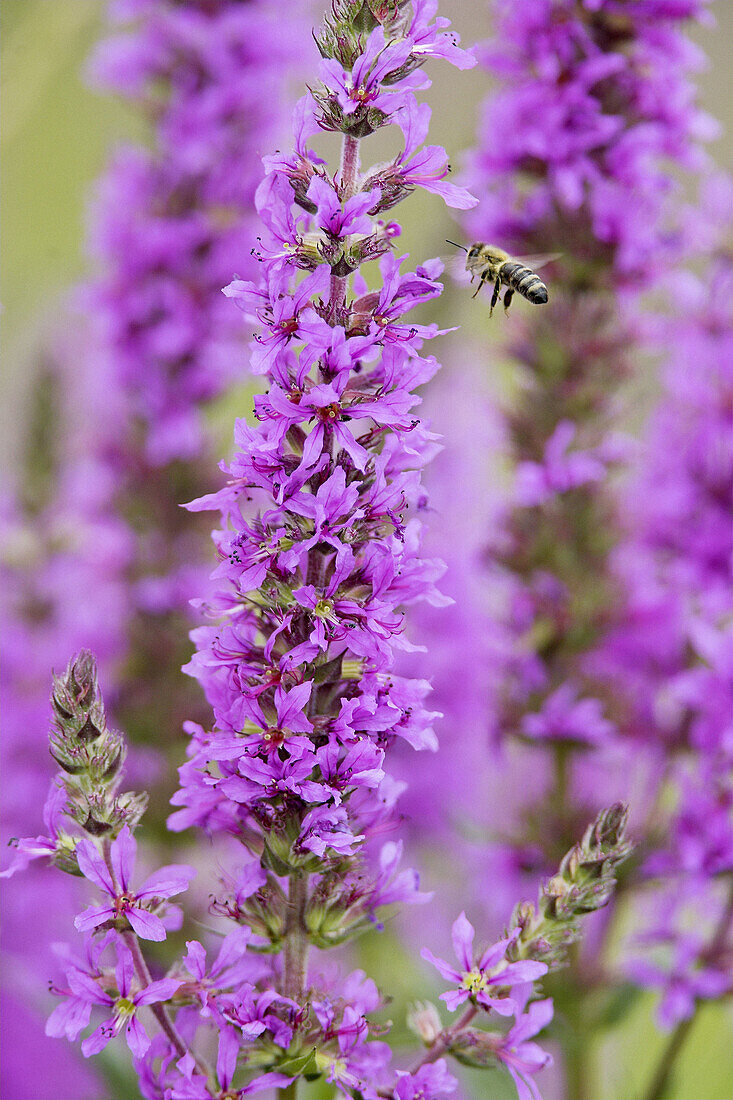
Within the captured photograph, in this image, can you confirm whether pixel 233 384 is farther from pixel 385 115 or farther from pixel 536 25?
pixel 385 115

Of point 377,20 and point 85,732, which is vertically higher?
point 377,20

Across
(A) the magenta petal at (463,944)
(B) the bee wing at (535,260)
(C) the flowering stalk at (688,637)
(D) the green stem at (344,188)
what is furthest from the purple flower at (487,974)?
(B) the bee wing at (535,260)

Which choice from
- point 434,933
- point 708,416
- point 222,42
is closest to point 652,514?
point 708,416

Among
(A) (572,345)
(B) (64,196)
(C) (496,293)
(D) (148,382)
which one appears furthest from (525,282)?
(B) (64,196)

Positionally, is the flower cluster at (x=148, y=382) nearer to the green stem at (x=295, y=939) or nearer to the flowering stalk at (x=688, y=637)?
the flowering stalk at (x=688, y=637)

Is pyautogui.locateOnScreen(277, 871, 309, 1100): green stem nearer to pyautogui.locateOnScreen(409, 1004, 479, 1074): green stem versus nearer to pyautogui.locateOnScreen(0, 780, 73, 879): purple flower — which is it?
pyautogui.locateOnScreen(409, 1004, 479, 1074): green stem

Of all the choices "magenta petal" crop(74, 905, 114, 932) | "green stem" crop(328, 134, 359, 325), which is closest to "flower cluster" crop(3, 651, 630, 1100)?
"magenta petal" crop(74, 905, 114, 932)
